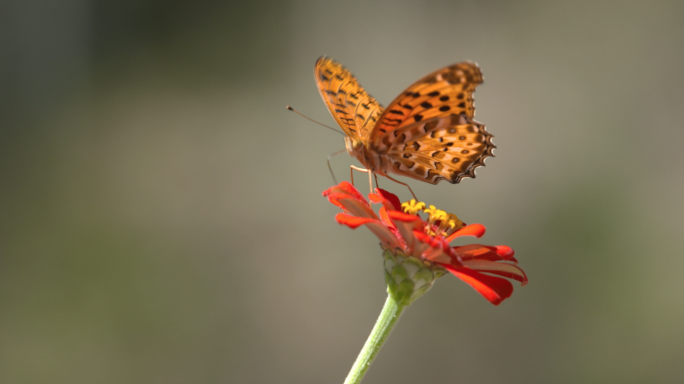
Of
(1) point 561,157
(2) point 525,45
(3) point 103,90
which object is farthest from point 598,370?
(3) point 103,90

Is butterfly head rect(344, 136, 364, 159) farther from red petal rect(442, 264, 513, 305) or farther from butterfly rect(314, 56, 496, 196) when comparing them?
red petal rect(442, 264, 513, 305)

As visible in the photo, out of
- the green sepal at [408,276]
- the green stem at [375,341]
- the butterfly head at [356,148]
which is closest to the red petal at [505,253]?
the green sepal at [408,276]

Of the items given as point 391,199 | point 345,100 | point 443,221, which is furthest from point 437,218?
point 345,100

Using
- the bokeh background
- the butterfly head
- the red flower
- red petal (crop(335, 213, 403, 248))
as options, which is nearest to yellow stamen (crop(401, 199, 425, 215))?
the red flower

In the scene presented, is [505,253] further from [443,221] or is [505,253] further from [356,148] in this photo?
[356,148]

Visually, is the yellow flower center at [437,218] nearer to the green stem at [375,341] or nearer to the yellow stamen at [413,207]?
the yellow stamen at [413,207]

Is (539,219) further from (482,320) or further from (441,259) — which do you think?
(441,259)
